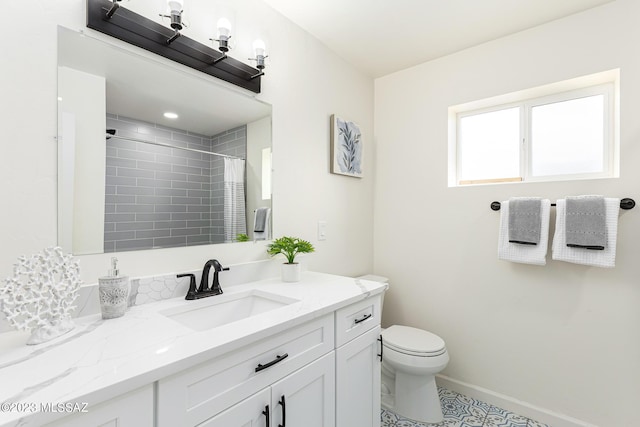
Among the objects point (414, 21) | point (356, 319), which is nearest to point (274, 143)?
point (356, 319)

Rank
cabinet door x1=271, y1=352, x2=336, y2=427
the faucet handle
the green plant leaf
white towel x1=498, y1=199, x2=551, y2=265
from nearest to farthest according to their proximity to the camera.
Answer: cabinet door x1=271, y1=352, x2=336, y2=427, the faucet handle, the green plant leaf, white towel x1=498, y1=199, x2=551, y2=265

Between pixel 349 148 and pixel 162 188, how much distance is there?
1.36 m

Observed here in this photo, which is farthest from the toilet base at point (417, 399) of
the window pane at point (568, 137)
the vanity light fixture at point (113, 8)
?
the vanity light fixture at point (113, 8)

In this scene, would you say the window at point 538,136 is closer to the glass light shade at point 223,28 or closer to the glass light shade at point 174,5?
the glass light shade at point 223,28

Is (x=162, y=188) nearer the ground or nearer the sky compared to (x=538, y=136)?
nearer the ground

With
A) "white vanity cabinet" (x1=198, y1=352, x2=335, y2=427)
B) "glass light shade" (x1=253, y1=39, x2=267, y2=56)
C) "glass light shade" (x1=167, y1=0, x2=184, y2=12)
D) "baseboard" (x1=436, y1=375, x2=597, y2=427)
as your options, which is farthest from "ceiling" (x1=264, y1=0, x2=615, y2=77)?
"baseboard" (x1=436, y1=375, x2=597, y2=427)

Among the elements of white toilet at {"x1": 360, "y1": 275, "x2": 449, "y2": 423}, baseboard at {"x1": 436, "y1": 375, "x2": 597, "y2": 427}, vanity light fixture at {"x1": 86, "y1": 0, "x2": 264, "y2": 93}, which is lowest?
baseboard at {"x1": 436, "y1": 375, "x2": 597, "y2": 427}

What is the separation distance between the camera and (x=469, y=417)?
6.05 ft

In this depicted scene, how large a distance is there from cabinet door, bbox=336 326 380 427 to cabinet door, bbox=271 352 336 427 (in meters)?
0.06

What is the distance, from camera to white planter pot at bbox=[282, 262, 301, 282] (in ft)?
5.04

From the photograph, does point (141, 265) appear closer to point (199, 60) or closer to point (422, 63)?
point (199, 60)

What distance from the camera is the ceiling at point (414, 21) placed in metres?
1.68

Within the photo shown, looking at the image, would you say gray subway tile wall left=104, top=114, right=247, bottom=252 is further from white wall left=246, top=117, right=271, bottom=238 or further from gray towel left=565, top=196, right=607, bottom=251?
gray towel left=565, top=196, right=607, bottom=251

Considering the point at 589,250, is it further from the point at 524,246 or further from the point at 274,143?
the point at 274,143
